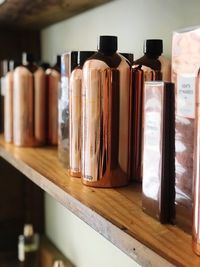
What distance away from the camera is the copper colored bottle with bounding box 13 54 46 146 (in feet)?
3.54

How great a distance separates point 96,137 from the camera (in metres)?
0.65

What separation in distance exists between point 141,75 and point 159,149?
0.64 feet

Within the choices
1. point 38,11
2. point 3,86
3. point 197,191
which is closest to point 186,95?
point 197,191

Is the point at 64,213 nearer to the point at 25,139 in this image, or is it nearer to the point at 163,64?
the point at 25,139

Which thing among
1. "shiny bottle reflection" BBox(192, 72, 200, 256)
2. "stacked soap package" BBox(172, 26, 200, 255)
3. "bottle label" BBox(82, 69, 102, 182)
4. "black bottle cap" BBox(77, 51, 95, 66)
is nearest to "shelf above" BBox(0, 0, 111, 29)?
"black bottle cap" BBox(77, 51, 95, 66)

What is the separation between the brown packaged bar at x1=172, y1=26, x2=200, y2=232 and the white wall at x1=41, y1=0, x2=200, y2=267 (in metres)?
0.18

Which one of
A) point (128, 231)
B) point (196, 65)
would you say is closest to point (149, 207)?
point (128, 231)

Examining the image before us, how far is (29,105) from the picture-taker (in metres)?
1.09

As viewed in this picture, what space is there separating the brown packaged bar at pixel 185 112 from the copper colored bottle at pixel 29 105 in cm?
61

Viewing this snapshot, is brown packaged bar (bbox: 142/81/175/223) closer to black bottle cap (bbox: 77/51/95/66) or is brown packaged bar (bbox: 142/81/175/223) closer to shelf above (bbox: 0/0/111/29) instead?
black bottle cap (bbox: 77/51/95/66)

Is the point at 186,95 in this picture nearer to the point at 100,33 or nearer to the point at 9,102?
the point at 100,33

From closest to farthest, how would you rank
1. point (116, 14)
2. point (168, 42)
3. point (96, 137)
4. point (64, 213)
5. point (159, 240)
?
point (159, 240) < point (96, 137) < point (168, 42) < point (116, 14) < point (64, 213)

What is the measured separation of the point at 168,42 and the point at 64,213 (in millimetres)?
A: 713

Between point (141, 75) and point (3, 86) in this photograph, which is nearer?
point (141, 75)
